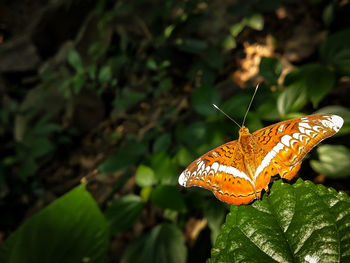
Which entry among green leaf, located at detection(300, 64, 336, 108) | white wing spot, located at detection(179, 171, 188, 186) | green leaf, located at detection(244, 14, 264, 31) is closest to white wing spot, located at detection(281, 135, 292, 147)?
white wing spot, located at detection(179, 171, 188, 186)

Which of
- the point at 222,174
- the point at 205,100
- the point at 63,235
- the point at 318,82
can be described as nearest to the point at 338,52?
the point at 318,82

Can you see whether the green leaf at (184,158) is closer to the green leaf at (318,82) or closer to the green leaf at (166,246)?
the green leaf at (166,246)

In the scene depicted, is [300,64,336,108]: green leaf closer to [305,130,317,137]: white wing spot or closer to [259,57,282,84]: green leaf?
[259,57,282,84]: green leaf

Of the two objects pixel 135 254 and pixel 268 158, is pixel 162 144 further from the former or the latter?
pixel 268 158

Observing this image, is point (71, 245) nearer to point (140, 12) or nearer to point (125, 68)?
point (125, 68)

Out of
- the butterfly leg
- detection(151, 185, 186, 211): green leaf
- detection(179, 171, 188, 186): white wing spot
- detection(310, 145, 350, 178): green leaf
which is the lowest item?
detection(310, 145, 350, 178): green leaf

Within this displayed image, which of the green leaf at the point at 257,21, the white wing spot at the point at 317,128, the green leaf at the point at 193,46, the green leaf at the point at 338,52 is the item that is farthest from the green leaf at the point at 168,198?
the green leaf at the point at 257,21
